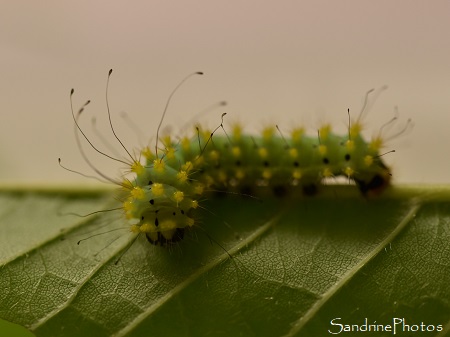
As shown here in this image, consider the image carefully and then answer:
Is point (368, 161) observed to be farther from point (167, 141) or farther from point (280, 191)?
point (167, 141)

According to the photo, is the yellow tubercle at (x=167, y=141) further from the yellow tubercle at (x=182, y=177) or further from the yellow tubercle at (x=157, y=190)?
the yellow tubercle at (x=157, y=190)

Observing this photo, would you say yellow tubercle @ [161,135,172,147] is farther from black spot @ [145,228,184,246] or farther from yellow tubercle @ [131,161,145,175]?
black spot @ [145,228,184,246]

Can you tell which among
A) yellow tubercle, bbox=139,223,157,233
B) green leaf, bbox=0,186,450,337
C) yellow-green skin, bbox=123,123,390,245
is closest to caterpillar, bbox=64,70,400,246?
yellow-green skin, bbox=123,123,390,245

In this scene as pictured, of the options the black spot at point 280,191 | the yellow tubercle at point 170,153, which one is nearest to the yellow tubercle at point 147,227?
the yellow tubercle at point 170,153

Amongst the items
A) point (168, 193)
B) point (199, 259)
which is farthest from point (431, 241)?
point (168, 193)

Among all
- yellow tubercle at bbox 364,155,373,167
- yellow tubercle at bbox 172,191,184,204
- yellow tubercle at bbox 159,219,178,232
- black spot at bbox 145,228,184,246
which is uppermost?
yellow tubercle at bbox 172,191,184,204

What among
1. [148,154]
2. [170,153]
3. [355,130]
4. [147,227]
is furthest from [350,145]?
[147,227]
